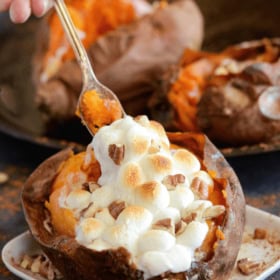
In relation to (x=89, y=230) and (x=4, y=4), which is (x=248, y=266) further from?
(x=4, y=4)

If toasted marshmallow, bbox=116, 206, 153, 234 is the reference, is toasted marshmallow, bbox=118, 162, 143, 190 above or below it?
above

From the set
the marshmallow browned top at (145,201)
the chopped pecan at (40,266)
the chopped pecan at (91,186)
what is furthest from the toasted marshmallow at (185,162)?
the chopped pecan at (40,266)

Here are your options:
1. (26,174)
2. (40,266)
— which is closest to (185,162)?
(40,266)

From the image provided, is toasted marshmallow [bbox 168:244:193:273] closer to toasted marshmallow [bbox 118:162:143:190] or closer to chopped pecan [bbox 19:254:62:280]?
toasted marshmallow [bbox 118:162:143:190]

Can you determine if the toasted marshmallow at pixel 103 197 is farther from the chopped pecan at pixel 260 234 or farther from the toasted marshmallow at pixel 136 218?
the chopped pecan at pixel 260 234

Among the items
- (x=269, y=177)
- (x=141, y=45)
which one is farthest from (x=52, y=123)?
(x=269, y=177)

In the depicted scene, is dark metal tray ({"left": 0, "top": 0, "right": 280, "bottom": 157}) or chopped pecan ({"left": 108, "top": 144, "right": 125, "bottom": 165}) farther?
dark metal tray ({"left": 0, "top": 0, "right": 280, "bottom": 157})

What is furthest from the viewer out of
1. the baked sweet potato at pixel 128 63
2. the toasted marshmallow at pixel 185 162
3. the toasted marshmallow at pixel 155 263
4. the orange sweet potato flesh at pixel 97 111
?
the baked sweet potato at pixel 128 63

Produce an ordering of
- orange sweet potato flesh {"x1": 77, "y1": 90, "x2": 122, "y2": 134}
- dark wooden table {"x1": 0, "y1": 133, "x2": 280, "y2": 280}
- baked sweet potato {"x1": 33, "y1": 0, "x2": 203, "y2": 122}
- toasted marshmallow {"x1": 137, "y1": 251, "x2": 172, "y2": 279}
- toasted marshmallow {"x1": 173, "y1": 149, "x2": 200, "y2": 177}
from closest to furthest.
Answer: toasted marshmallow {"x1": 137, "y1": 251, "x2": 172, "y2": 279} < toasted marshmallow {"x1": 173, "y1": 149, "x2": 200, "y2": 177} < orange sweet potato flesh {"x1": 77, "y1": 90, "x2": 122, "y2": 134} < dark wooden table {"x1": 0, "y1": 133, "x2": 280, "y2": 280} < baked sweet potato {"x1": 33, "y1": 0, "x2": 203, "y2": 122}

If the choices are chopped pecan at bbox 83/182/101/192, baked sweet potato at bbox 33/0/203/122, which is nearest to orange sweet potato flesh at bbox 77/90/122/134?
chopped pecan at bbox 83/182/101/192
